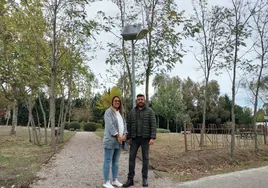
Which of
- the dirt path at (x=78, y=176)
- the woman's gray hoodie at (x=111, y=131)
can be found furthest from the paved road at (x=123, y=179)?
the woman's gray hoodie at (x=111, y=131)

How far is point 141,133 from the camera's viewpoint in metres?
4.69

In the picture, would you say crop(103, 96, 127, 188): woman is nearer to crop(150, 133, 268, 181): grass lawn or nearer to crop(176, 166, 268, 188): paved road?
crop(176, 166, 268, 188): paved road

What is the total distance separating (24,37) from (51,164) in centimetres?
597

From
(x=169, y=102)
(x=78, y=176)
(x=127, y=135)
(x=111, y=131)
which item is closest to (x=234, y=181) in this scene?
(x=127, y=135)

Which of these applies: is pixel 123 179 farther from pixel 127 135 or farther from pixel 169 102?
pixel 169 102

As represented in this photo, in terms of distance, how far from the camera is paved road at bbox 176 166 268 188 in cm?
479

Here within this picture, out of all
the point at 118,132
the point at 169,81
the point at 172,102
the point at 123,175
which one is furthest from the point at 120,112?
the point at 169,81

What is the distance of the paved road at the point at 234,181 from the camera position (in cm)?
479

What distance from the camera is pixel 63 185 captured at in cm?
465

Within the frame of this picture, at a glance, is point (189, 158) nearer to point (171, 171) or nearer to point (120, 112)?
point (171, 171)

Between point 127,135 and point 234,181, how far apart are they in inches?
98.5

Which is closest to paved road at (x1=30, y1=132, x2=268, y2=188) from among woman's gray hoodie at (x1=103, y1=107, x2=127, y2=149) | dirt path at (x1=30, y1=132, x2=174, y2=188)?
dirt path at (x1=30, y1=132, x2=174, y2=188)

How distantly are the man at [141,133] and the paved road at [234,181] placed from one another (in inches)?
34.9

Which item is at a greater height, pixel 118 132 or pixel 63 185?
pixel 118 132
